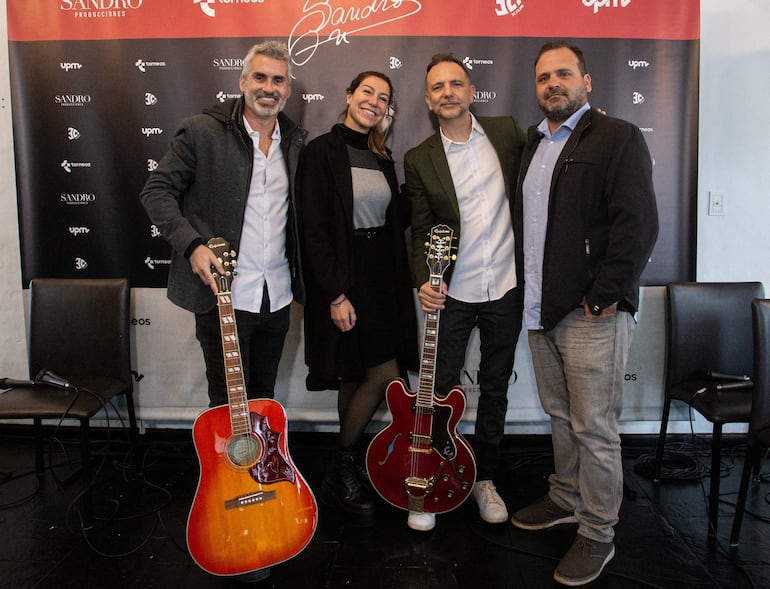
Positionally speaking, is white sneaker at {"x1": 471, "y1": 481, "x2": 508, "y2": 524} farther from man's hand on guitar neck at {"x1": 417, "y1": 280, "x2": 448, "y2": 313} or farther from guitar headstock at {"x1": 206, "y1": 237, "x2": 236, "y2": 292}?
guitar headstock at {"x1": 206, "y1": 237, "x2": 236, "y2": 292}

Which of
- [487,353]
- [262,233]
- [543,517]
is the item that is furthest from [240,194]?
[543,517]

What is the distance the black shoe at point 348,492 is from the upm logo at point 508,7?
6.59 feet

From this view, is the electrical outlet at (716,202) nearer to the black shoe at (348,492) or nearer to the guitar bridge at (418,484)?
the guitar bridge at (418,484)

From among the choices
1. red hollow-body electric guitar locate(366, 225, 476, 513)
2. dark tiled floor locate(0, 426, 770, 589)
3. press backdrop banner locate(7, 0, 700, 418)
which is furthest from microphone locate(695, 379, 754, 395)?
red hollow-body electric guitar locate(366, 225, 476, 513)

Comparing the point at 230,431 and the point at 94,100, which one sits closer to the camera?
the point at 230,431

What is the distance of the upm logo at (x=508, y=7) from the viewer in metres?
2.58

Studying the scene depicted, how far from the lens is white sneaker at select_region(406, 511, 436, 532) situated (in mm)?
2107

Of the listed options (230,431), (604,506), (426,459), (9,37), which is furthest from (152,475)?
(9,37)

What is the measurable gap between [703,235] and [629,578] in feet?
5.42

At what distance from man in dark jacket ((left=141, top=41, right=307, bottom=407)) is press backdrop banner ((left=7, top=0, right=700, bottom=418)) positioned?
64 cm

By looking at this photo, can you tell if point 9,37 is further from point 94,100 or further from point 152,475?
point 152,475

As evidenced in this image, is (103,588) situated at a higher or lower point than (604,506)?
lower

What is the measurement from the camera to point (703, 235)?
9.02 ft

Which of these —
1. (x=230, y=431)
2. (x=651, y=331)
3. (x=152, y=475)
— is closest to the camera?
(x=230, y=431)
